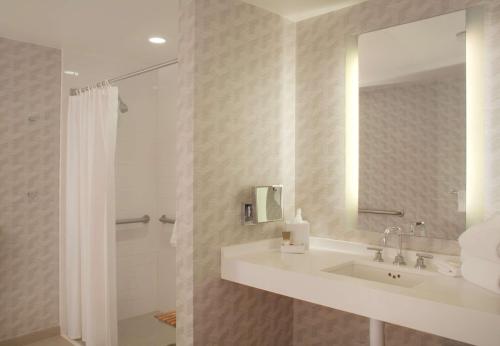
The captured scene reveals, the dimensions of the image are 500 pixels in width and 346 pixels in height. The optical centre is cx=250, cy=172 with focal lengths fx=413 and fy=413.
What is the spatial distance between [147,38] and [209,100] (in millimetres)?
1197

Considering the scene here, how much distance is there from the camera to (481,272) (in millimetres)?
1730

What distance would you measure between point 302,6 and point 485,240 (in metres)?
1.65

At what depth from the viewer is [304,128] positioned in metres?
2.73

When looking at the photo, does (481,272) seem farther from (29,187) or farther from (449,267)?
(29,187)

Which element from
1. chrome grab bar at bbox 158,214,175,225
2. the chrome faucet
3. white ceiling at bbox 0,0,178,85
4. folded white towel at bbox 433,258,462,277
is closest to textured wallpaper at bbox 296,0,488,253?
the chrome faucet

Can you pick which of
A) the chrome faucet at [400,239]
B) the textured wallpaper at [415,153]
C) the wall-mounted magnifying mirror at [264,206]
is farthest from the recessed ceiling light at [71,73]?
the chrome faucet at [400,239]

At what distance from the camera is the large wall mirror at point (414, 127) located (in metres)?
2.11

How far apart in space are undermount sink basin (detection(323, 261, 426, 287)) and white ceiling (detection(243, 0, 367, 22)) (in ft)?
4.95

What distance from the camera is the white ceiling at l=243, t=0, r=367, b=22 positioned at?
244 centimetres

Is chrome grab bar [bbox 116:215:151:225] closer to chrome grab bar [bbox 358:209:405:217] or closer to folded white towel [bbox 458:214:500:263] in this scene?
chrome grab bar [bbox 358:209:405:217]

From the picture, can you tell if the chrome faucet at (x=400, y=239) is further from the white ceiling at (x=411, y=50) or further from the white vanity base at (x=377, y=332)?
the white ceiling at (x=411, y=50)

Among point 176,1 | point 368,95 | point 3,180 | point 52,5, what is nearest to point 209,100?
point 176,1

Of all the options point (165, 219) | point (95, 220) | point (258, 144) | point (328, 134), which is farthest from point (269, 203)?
point (165, 219)

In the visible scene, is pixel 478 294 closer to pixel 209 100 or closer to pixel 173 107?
pixel 209 100
